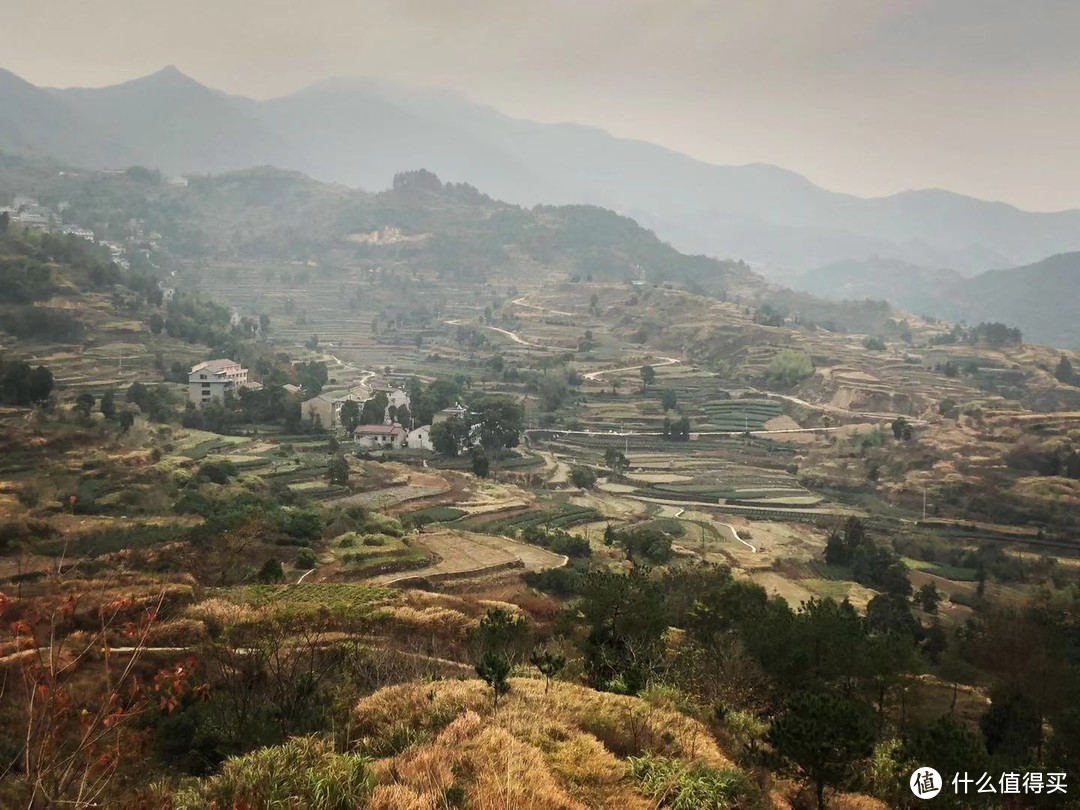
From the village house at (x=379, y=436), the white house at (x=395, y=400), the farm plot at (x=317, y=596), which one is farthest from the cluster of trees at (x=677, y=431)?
the farm plot at (x=317, y=596)

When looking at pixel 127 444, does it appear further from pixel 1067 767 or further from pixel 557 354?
pixel 557 354

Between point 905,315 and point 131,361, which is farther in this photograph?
point 905,315

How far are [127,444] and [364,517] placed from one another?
56.5ft

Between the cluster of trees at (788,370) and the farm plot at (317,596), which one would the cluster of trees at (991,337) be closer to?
the cluster of trees at (788,370)

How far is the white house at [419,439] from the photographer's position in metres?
58.9

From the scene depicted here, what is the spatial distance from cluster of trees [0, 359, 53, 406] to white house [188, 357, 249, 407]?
17480 mm

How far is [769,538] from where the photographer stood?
43.8 metres

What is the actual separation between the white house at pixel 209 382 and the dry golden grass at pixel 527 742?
55.0 m

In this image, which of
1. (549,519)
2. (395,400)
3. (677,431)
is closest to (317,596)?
(549,519)

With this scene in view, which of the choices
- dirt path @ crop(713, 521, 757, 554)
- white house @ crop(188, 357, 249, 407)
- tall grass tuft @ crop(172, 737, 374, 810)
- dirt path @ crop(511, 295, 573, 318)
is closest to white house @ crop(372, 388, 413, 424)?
white house @ crop(188, 357, 249, 407)

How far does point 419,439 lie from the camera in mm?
59312

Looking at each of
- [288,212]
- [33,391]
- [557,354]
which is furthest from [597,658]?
[288,212]

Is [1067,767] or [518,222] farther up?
[518,222]

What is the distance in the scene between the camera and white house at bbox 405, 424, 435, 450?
58906 millimetres
